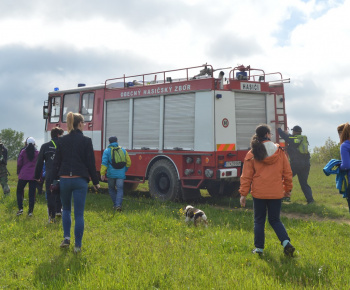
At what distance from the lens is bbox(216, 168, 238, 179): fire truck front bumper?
9711 mm

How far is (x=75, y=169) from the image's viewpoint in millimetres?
5625

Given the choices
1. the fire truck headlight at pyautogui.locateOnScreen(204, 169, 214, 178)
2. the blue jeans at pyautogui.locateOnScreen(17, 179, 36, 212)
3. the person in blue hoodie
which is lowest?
the blue jeans at pyautogui.locateOnScreen(17, 179, 36, 212)

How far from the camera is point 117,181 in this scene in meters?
9.54

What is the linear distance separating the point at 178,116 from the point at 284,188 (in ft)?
17.8

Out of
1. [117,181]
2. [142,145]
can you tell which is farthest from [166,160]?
[117,181]

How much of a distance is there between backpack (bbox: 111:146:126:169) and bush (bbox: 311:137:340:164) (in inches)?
1166

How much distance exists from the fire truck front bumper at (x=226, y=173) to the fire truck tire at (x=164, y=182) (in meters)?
1.32

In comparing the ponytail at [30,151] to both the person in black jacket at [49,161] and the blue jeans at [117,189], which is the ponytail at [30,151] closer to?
the person in black jacket at [49,161]

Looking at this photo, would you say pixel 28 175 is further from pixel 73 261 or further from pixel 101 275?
pixel 101 275

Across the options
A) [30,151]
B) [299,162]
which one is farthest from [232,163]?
[30,151]

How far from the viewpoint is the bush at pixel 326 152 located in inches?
1416

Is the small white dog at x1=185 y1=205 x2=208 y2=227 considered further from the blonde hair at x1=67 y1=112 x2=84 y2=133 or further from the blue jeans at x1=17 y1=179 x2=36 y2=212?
the blue jeans at x1=17 y1=179 x2=36 y2=212

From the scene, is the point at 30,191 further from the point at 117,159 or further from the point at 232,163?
the point at 232,163

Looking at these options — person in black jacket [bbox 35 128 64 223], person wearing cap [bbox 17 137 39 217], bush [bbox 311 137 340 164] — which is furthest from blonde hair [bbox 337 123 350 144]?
bush [bbox 311 137 340 164]
